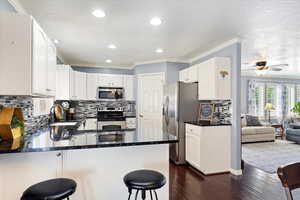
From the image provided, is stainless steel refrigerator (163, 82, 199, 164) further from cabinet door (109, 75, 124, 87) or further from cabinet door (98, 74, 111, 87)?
cabinet door (98, 74, 111, 87)

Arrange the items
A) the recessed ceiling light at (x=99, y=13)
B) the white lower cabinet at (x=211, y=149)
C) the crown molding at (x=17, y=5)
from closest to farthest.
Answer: the crown molding at (x=17, y=5) → the recessed ceiling light at (x=99, y=13) → the white lower cabinet at (x=211, y=149)

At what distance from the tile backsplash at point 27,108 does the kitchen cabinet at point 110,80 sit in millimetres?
2328

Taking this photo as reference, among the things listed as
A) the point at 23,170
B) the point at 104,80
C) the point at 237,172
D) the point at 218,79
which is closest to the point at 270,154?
the point at 237,172

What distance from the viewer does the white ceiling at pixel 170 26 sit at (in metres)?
2.13

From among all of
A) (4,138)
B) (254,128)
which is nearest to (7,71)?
(4,138)

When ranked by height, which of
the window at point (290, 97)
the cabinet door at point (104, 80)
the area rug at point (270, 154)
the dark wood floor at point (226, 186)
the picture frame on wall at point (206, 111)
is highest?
the cabinet door at point (104, 80)

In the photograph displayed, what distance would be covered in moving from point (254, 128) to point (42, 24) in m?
6.15

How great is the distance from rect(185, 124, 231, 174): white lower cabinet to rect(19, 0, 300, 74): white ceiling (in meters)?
1.73

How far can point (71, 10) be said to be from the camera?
7.46ft

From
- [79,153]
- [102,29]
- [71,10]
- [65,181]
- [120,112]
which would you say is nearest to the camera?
[65,181]

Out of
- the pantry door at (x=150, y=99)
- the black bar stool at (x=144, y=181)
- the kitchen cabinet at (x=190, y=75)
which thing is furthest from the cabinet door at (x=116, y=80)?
the black bar stool at (x=144, y=181)

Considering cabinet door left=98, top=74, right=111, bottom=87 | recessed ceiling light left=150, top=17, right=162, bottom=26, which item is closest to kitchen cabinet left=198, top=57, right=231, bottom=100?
recessed ceiling light left=150, top=17, right=162, bottom=26

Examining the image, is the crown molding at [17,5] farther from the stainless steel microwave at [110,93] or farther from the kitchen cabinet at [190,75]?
the kitchen cabinet at [190,75]

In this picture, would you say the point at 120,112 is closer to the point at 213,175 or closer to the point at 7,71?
the point at 213,175
